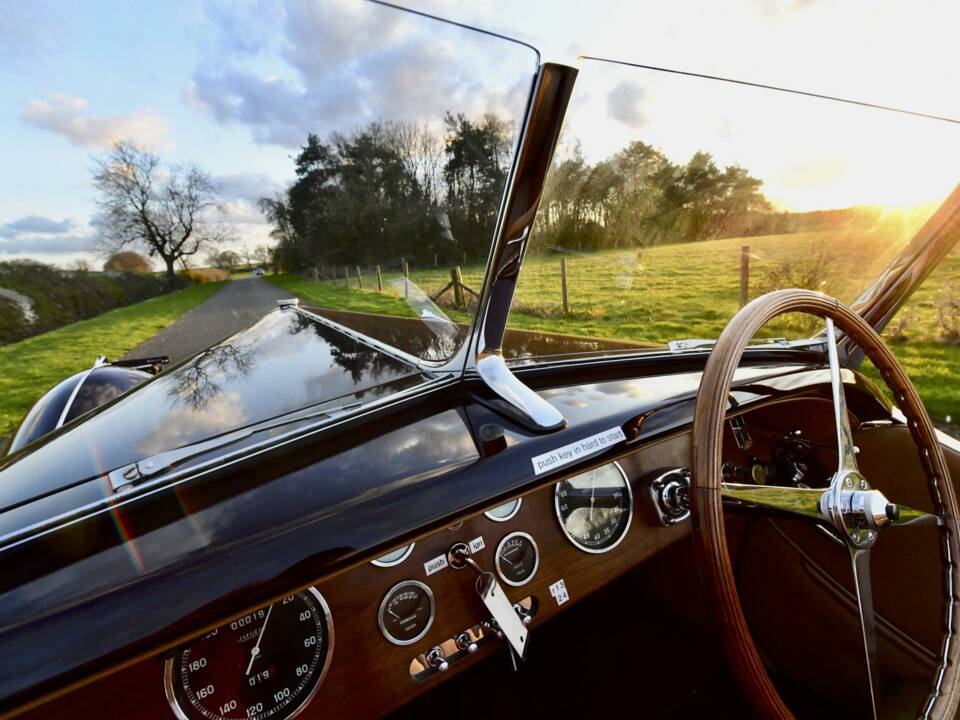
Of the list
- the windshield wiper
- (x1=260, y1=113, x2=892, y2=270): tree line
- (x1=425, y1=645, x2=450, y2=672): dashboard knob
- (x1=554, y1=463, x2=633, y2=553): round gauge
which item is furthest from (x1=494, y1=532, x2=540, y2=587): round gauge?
the windshield wiper

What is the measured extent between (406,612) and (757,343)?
168 centimetres

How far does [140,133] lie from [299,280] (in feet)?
1.71

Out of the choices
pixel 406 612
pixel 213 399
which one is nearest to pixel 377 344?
pixel 213 399

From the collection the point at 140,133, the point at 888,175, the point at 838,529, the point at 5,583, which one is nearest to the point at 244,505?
the point at 5,583

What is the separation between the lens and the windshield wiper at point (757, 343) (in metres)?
1.91

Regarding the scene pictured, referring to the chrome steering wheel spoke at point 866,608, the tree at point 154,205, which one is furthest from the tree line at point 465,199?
the chrome steering wheel spoke at point 866,608

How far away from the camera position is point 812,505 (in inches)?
43.4

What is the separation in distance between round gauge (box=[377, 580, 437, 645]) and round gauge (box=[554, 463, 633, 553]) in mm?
472

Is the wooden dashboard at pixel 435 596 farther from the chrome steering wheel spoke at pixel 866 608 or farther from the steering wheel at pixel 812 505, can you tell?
the chrome steering wheel spoke at pixel 866 608

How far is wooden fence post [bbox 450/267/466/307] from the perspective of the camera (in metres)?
1.43

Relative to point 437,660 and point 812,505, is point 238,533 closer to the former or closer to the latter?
point 437,660

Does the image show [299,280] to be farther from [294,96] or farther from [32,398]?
[32,398]

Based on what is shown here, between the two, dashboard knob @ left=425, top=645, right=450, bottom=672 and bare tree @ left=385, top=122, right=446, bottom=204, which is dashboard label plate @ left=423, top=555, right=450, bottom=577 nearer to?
dashboard knob @ left=425, top=645, right=450, bottom=672

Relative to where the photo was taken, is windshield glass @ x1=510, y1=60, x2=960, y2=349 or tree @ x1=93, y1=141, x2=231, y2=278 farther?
windshield glass @ x1=510, y1=60, x2=960, y2=349
